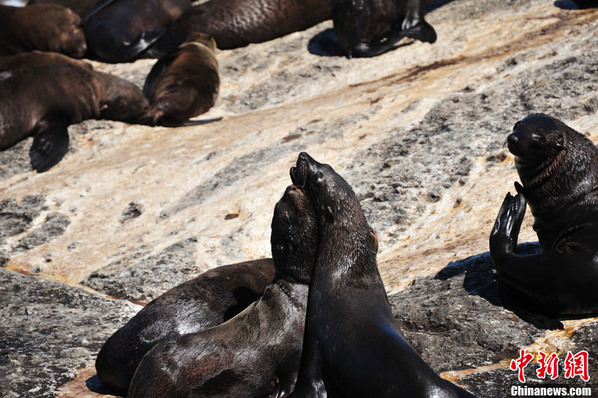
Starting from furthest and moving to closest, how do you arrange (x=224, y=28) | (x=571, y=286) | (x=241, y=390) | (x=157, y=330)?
(x=224, y=28)
(x=157, y=330)
(x=571, y=286)
(x=241, y=390)

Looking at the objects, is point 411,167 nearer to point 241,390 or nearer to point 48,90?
point 241,390

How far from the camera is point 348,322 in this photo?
3.87 meters

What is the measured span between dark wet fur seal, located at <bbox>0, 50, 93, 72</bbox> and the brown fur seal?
38.3 inches

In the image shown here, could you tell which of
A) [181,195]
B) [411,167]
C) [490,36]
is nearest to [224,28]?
[490,36]

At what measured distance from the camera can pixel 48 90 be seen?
34.8 feet

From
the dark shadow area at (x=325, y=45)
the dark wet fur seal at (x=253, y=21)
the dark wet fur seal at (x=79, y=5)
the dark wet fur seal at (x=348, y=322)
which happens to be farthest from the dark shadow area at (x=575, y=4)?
the dark wet fur seal at (x=79, y=5)

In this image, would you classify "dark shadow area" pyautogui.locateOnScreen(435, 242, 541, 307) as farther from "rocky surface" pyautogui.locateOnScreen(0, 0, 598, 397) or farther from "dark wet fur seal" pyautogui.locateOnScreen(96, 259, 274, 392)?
"dark wet fur seal" pyautogui.locateOnScreen(96, 259, 274, 392)

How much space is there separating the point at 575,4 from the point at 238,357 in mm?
8189

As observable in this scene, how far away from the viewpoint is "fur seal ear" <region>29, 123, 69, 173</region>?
9414 millimetres

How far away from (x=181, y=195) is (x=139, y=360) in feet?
12.1

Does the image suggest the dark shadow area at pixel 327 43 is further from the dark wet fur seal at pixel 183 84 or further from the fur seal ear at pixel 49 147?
the fur seal ear at pixel 49 147

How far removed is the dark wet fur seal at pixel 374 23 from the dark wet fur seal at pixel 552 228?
20.4ft

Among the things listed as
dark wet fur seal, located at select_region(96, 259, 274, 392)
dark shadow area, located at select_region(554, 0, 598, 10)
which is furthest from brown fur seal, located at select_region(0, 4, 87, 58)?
dark wet fur seal, located at select_region(96, 259, 274, 392)

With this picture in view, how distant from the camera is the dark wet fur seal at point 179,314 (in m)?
4.53
